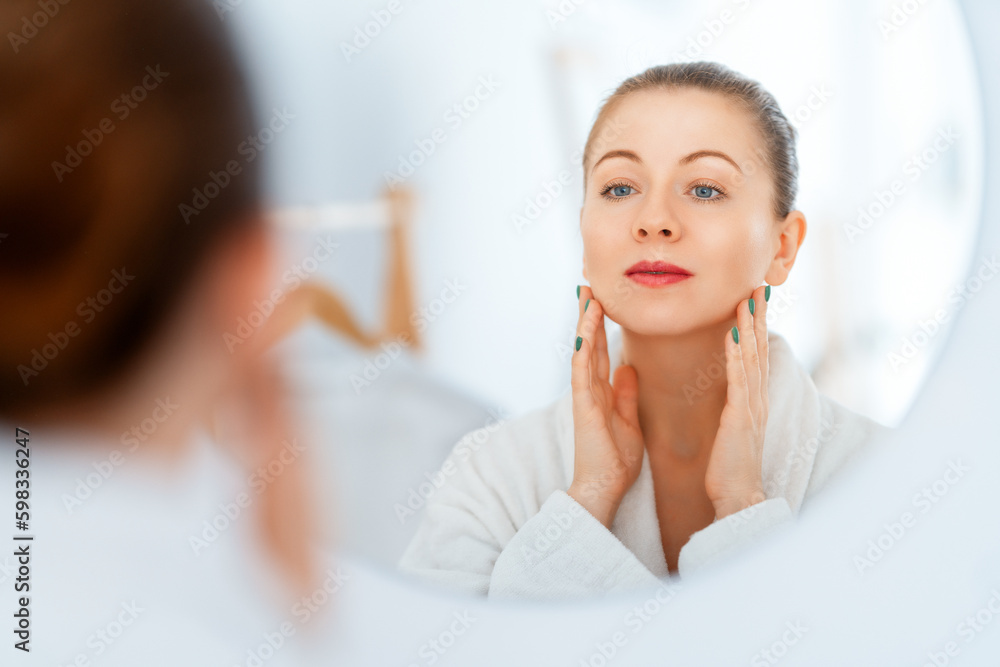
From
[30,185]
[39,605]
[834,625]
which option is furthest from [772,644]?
[30,185]

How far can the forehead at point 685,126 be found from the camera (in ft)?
1.77

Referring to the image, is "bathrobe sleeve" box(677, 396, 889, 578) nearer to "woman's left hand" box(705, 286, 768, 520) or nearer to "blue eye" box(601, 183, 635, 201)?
"woman's left hand" box(705, 286, 768, 520)

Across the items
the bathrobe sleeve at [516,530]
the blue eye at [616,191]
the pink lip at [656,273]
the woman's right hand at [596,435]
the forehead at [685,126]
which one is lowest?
the bathrobe sleeve at [516,530]

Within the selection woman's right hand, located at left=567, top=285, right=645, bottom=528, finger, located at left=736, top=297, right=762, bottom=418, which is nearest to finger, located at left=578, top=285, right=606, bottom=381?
woman's right hand, located at left=567, top=285, right=645, bottom=528

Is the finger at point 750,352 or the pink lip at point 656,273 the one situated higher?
the pink lip at point 656,273

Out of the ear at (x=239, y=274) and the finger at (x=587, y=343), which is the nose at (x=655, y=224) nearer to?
the finger at (x=587, y=343)

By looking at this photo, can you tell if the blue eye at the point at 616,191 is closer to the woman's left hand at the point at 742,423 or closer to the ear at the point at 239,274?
the woman's left hand at the point at 742,423

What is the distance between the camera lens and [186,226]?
1.97 feet

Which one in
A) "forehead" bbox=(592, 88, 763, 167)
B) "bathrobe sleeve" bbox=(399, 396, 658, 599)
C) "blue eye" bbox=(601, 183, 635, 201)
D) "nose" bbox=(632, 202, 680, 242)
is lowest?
"bathrobe sleeve" bbox=(399, 396, 658, 599)

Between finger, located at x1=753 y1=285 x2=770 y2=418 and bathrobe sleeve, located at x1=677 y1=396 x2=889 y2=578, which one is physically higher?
finger, located at x1=753 y1=285 x2=770 y2=418

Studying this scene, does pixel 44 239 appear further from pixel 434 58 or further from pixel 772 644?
pixel 772 644

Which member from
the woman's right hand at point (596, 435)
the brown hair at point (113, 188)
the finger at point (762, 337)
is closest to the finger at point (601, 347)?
the woman's right hand at point (596, 435)

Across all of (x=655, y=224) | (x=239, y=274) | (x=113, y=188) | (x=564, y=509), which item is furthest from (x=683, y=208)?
(x=113, y=188)

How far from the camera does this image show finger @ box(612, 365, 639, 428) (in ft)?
1.91
